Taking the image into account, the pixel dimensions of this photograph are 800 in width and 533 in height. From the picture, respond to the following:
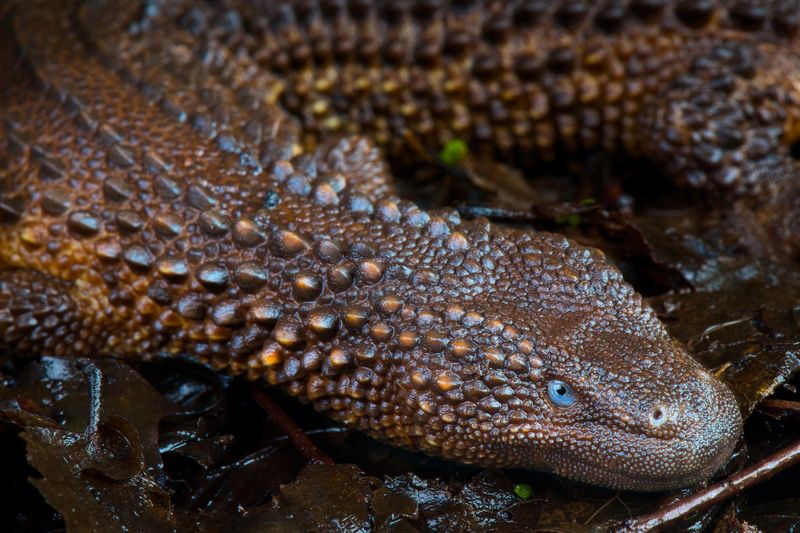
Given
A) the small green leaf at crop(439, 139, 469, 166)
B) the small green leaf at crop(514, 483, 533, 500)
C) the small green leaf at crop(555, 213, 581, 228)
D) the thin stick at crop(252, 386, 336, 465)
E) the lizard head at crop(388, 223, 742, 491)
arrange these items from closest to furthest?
the lizard head at crop(388, 223, 742, 491) < the small green leaf at crop(514, 483, 533, 500) < the thin stick at crop(252, 386, 336, 465) < the small green leaf at crop(555, 213, 581, 228) < the small green leaf at crop(439, 139, 469, 166)

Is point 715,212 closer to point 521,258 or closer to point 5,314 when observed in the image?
point 521,258

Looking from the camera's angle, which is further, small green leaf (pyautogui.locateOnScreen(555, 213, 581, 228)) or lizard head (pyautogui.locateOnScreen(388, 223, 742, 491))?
small green leaf (pyautogui.locateOnScreen(555, 213, 581, 228))

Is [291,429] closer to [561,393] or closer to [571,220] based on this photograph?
[561,393]

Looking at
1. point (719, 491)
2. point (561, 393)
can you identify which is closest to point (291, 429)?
point (561, 393)

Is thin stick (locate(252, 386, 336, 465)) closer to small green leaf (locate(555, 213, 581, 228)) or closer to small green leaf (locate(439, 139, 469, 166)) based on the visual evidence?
small green leaf (locate(555, 213, 581, 228))

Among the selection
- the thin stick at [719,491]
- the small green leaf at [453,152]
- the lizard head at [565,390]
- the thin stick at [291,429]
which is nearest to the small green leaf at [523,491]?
the lizard head at [565,390]

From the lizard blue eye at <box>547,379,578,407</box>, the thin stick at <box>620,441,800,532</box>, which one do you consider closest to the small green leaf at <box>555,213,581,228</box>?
the lizard blue eye at <box>547,379,578,407</box>

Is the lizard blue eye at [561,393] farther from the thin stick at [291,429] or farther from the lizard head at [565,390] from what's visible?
the thin stick at [291,429]
